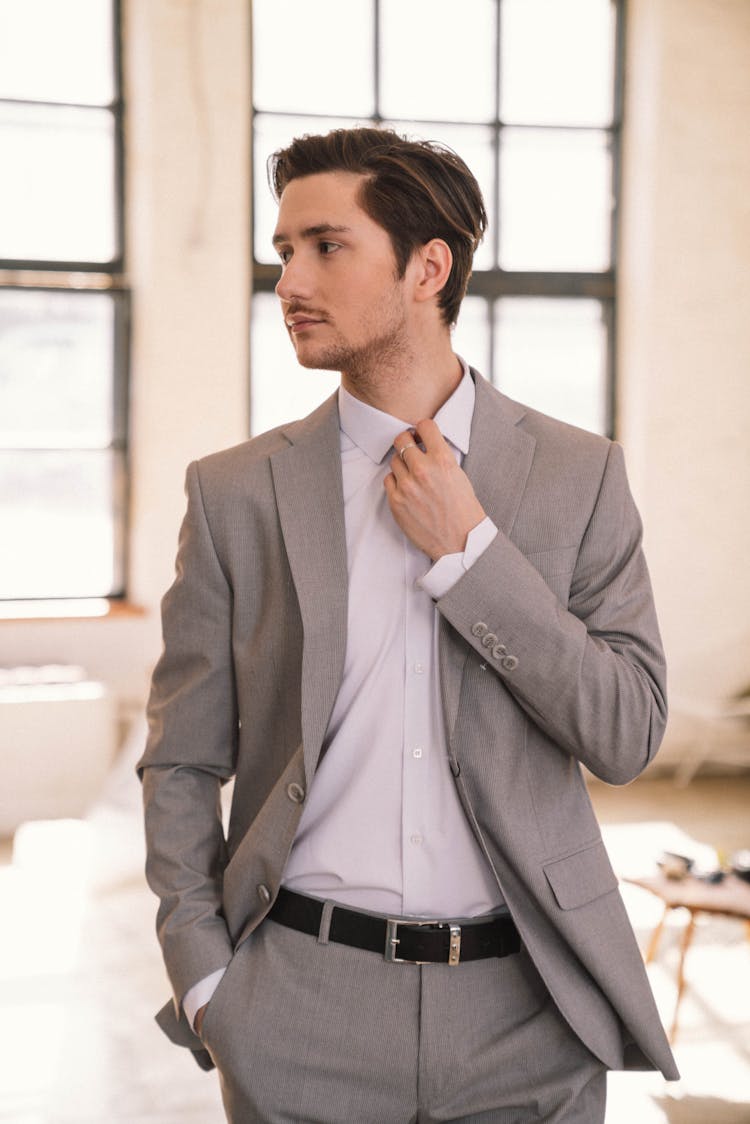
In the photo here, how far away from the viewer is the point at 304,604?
1.47 m

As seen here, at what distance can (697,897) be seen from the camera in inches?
142

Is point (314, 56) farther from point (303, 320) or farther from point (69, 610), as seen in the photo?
point (303, 320)

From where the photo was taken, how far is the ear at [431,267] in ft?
5.23

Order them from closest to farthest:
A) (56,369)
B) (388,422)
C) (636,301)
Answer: (388,422), (56,369), (636,301)

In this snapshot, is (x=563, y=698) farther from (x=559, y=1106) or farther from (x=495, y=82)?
(x=495, y=82)

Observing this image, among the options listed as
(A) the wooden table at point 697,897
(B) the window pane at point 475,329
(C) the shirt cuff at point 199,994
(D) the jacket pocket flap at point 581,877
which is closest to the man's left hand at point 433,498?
(D) the jacket pocket flap at point 581,877

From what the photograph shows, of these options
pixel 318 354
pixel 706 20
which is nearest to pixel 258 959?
pixel 318 354

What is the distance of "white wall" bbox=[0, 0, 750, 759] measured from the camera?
5.85m

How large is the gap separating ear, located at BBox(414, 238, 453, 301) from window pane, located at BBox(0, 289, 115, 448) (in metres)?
4.86

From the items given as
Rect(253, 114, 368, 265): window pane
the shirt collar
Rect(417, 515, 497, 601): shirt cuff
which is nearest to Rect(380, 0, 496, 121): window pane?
Rect(253, 114, 368, 265): window pane

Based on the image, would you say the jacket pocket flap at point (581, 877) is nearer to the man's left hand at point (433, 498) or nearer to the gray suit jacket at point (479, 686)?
the gray suit jacket at point (479, 686)

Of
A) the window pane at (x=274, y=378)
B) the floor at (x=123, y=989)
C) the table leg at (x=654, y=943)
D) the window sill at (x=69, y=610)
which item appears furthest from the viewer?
the window pane at (x=274, y=378)

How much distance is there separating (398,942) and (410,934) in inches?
0.7

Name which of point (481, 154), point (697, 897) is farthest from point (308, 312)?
point (481, 154)
